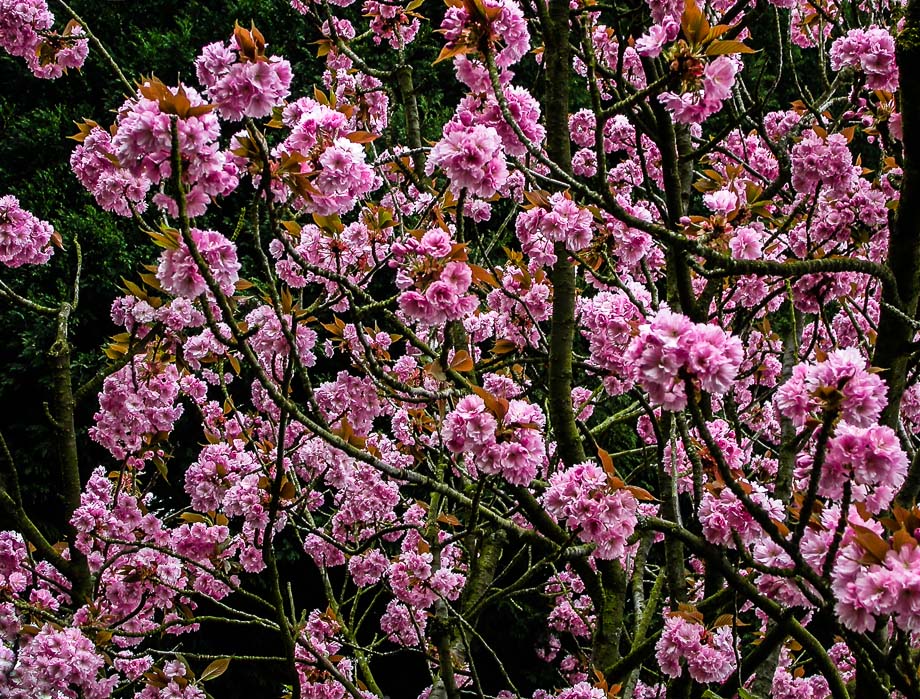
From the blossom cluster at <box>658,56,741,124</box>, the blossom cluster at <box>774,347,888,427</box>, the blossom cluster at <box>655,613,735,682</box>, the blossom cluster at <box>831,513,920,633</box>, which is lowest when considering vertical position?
the blossom cluster at <box>655,613,735,682</box>

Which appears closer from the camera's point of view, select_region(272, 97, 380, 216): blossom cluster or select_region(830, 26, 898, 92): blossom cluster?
select_region(272, 97, 380, 216): blossom cluster

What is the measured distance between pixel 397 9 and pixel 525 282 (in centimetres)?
165

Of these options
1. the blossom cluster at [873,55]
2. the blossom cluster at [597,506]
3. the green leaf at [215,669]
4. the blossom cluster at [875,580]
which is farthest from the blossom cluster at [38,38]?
the blossom cluster at [875,580]

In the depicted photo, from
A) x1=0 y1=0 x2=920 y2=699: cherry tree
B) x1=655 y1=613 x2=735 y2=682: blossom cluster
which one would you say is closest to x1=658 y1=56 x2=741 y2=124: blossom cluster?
x1=0 y1=0 x2=920 y2=699: cherry tree

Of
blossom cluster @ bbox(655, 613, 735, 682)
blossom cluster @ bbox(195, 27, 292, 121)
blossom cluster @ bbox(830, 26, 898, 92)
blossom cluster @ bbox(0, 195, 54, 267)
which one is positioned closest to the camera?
blossom cluster @ bbox(195, 27, 292, 121)

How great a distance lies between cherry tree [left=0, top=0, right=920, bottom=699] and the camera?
1.64 m

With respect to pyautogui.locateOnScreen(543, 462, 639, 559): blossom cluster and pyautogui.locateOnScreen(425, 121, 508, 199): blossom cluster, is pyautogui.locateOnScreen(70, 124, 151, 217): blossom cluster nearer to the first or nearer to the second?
pyautogui.locateOnScreen(425, 121, 508, 199): blossom cluster

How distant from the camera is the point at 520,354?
126 inches

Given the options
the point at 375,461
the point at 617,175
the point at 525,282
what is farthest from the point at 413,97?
the point at 375,461

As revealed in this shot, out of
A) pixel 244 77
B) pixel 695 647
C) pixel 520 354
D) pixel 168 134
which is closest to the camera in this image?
pixel 168 134

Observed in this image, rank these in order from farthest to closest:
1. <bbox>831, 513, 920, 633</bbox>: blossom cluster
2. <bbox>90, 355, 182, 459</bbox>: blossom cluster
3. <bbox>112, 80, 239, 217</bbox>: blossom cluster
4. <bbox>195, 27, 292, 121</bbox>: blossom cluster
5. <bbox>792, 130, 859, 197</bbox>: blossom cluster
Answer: <bbox>90, 355, 182, 459</bbox>: blossom cluster
<bbox>792, 130, 859, 197</bbox>: blossom cluster
<bbox>195, 27, 292, 121</bbox>: blossom cluster
<bbox>112, 80, 239, 217</bbox>: blossom cluster
<bbox>831, 513, 920, 633</bbox>: blossom cluster

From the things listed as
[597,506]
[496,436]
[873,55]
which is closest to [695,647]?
[597,506]

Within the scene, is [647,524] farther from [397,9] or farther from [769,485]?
[397,9]

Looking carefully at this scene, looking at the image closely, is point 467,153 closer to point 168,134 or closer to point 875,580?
point 168,134
